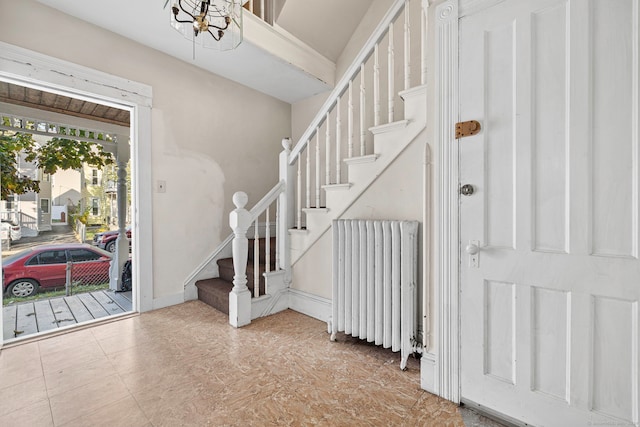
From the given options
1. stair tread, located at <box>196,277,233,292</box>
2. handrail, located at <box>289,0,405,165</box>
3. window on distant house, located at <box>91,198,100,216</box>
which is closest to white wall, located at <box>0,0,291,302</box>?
stair tread, located at <box>196,277,233,292</box>

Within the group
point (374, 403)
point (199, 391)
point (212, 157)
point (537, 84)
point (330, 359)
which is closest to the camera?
point (537, 84)

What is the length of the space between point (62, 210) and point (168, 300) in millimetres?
2632

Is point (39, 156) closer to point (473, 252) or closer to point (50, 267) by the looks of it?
point (50, 267)

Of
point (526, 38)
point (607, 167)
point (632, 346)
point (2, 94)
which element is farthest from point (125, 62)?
point (632, 346)

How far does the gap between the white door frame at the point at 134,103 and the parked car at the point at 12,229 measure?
177 cm

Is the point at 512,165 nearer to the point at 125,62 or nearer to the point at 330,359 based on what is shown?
the point at 330,359

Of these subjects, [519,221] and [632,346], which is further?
[519,221]

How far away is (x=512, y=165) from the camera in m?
1.37

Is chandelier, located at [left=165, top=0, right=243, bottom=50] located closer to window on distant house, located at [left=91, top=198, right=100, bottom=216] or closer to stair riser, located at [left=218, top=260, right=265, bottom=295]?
stair riser, located at [left=218, top=260, right=265, bottom=295]

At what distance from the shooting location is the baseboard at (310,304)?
2.61 m

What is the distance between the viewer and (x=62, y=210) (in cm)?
418

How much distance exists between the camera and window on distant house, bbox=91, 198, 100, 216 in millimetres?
4477

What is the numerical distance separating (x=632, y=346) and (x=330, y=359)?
153cm

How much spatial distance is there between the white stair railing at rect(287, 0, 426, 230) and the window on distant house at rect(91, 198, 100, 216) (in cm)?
332
